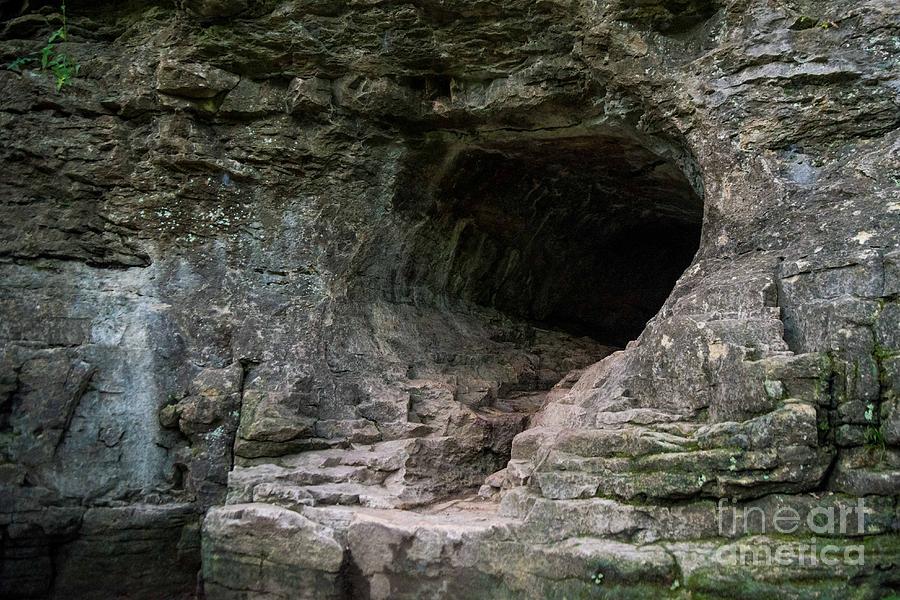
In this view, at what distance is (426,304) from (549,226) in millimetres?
1861

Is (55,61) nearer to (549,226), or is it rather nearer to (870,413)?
(549,226)

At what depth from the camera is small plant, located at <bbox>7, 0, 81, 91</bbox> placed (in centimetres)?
706

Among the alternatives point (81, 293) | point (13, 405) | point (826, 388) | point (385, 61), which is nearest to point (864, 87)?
point (826, 388)

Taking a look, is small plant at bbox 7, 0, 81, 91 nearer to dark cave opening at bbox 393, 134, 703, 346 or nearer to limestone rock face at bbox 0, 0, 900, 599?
limestone rock face at bbox 0, 0, 900, 599

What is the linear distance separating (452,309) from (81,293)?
3.69 meters

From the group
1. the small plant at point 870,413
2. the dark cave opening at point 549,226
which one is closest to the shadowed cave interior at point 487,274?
the dark cave opening at point 549,226

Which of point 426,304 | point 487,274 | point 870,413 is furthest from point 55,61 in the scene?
point 870,413

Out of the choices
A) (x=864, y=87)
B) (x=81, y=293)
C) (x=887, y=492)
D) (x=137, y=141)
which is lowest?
(x=887, y=492)

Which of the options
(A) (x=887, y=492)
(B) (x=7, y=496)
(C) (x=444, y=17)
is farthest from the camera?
(C) (x=444, y=17)

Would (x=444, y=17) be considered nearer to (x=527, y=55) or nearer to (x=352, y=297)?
(x=527, y=55)

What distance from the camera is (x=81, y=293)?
269 inches

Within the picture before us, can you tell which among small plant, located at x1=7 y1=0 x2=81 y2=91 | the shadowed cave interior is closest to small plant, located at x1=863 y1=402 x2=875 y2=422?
the shadowed cave interior

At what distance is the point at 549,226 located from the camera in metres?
8.94

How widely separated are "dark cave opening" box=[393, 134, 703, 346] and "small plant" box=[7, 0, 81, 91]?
3290 mm
